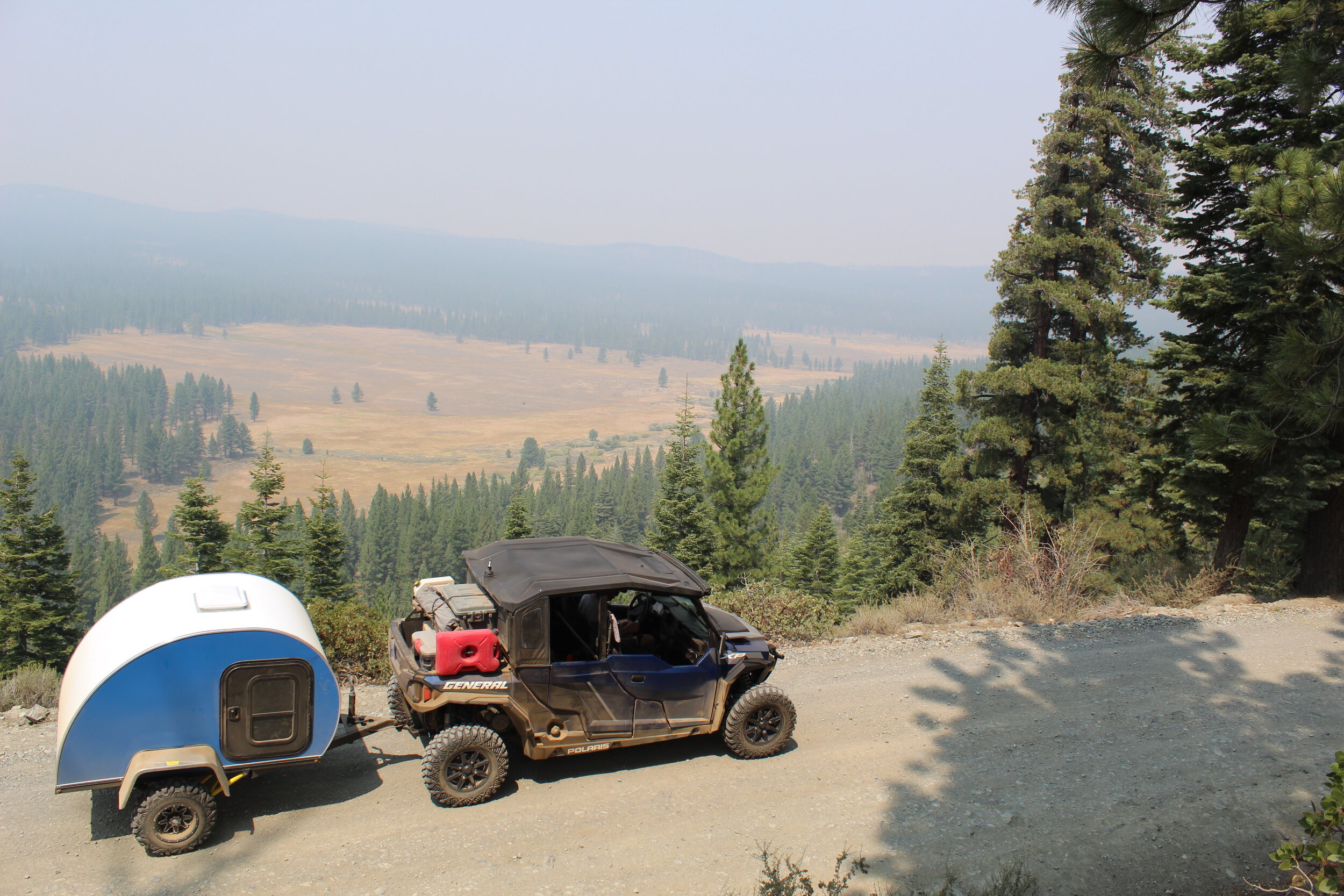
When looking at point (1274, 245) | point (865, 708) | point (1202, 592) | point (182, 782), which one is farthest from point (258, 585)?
point (1202, 592)

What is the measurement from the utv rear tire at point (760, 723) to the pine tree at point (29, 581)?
118 ft

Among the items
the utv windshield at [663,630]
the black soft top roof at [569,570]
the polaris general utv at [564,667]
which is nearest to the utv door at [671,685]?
the polaris general utv at [564,667]

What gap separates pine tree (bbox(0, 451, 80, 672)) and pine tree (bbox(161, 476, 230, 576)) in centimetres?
550

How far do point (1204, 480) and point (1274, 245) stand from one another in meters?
8.63

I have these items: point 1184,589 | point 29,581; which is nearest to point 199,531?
point 29,581

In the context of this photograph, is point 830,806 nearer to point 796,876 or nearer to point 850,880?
point 850,880

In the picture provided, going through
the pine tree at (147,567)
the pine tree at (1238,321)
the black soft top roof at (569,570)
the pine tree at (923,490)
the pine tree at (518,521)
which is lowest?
the pine tree at (147,567)

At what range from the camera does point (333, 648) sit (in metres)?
9.38

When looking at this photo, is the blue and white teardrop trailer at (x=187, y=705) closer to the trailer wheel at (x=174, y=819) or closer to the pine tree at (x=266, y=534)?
the trailer wheel at (x=174, y=819)

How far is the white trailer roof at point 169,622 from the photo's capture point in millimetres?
5734

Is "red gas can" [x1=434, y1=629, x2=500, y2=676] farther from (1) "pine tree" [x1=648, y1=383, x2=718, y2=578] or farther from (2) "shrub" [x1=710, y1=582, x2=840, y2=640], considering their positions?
(1) "pine tree" [x1=648, y1=383, x2=718, y2=578]

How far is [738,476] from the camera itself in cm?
3756

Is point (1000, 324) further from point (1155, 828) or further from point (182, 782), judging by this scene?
point (182, 782)

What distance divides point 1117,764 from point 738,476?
30353 mm
